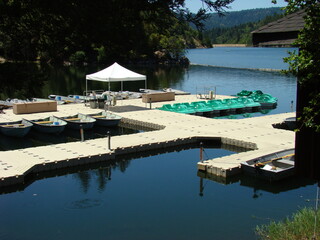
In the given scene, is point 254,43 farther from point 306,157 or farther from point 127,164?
point 127,164

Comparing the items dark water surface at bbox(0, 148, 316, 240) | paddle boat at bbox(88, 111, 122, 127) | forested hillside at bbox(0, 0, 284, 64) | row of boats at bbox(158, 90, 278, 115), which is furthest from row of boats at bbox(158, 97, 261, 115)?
forested hillside at bbox(0, 0, 284, 64)

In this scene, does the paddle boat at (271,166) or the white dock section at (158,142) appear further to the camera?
the white dock section at (158,142)

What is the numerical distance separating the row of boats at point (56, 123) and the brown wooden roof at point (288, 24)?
1362 centimetres

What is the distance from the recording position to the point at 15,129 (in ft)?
66.0

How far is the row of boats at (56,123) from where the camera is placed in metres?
20.3

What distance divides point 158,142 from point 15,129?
704cm

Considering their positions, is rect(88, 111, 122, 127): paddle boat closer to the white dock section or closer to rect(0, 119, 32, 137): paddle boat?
the white dock section

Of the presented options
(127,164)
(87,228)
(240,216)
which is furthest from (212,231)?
(127,164)

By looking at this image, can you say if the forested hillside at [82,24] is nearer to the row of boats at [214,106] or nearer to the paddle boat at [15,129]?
the paddle boat at [15,129]

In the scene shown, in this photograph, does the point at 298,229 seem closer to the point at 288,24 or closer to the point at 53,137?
the point at 288,24

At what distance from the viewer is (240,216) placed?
11.8 meters

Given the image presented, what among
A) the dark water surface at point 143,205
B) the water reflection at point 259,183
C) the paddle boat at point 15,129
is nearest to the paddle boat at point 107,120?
the paddle boat at point 15,129

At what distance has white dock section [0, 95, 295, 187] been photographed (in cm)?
1462

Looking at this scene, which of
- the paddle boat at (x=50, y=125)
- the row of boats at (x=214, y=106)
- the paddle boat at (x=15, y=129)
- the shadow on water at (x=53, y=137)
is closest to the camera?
the shadow on water at (x=53, y=137)
